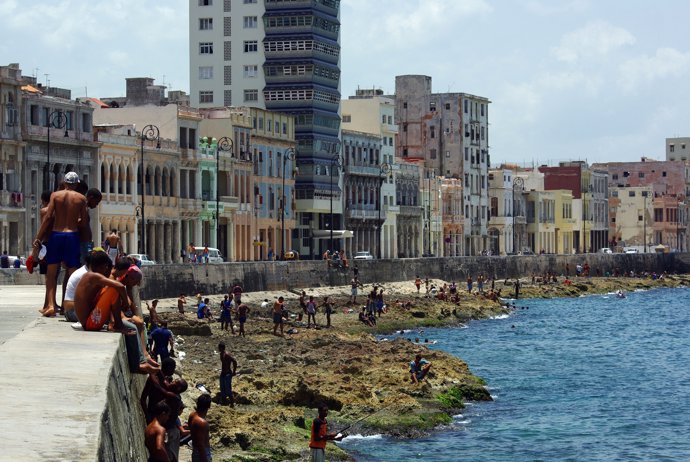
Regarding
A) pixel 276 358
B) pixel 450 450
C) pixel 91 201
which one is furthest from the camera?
pixel 276 358

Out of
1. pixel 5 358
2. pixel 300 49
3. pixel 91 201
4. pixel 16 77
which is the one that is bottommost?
pixel 5 358

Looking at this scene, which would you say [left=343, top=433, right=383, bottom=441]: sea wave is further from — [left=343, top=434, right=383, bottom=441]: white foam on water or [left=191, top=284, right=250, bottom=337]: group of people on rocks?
[left=191, top=284, right=250, bottom=337]: group of people on rocks

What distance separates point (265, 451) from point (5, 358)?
1303 cm

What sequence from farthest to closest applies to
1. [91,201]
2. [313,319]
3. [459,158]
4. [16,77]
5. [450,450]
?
[459,158] < [16,77] < [313,319] < [450,450] < [91,201]

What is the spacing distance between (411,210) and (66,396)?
4505 inches

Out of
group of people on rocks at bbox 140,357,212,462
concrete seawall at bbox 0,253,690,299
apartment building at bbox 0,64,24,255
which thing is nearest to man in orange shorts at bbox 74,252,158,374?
group of people on rocks at bbox 140,357,212,462

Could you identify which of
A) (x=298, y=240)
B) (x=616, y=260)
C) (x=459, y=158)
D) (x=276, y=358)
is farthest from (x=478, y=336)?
(x=616, y=260)

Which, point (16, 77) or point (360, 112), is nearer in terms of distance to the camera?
point (16, 77)

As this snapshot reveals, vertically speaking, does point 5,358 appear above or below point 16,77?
below

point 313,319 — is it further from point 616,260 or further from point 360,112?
point 616,260

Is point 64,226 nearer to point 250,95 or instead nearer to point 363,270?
point 363,270

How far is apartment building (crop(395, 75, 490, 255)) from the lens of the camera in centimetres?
13850

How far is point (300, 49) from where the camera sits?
107 meters

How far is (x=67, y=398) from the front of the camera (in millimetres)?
11883
